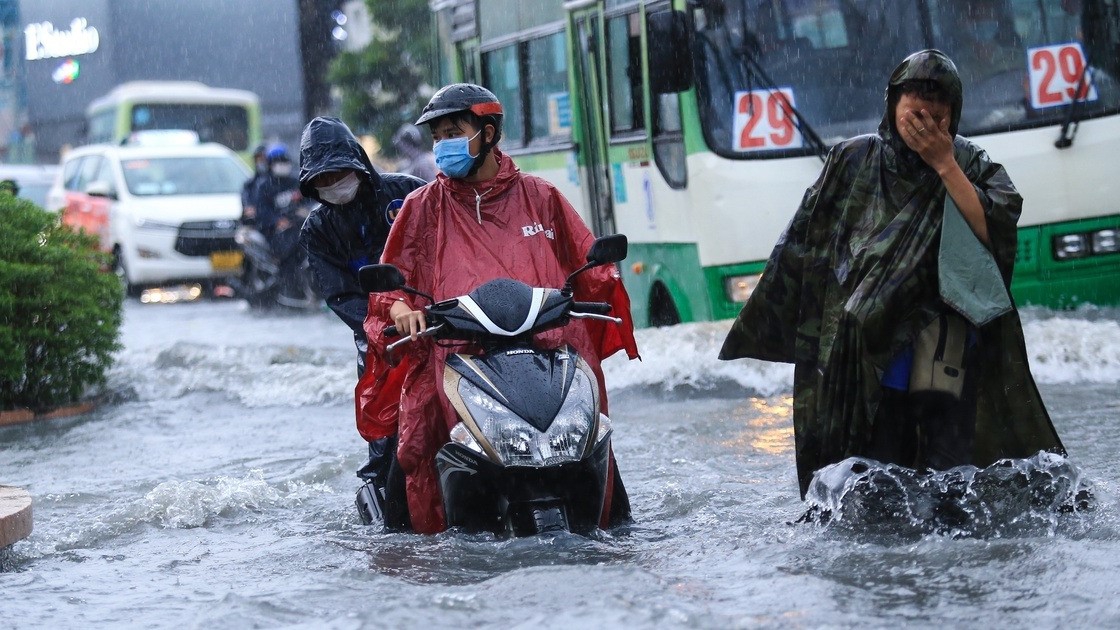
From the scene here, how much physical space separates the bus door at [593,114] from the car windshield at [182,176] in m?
10.2

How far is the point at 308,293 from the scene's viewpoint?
1827 cm

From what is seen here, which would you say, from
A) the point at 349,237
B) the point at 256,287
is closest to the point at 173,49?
the point at 256,287

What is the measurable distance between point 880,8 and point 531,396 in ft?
18.1

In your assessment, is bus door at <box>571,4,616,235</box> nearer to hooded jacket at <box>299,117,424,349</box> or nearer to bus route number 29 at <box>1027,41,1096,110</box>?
bus route number 29 at <box>1027,41,1096,110</box>

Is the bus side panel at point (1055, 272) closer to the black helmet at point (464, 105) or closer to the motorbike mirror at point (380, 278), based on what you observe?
the black helmet at point (464, 105)

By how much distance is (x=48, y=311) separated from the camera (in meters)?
10.5

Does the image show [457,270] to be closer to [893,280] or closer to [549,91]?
[893,280]

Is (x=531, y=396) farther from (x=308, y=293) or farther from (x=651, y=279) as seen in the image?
(x=308, y=293)

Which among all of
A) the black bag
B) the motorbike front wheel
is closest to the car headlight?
the black bag

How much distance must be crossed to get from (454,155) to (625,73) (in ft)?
20.1

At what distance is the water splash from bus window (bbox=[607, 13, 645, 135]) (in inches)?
244

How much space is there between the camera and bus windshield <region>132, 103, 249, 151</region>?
30.8 meters

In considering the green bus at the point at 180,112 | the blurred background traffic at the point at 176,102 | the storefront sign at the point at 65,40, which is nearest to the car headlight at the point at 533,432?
the blurred background traffic at the point at 176,102

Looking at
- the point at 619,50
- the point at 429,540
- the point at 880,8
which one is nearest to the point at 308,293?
the point at 619,50
